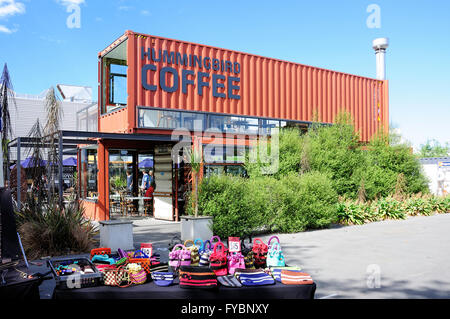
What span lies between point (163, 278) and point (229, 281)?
72 centimetres

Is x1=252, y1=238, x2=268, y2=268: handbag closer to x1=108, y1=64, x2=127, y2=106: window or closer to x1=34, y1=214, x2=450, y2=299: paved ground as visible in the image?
x1=34, y1=214, x2=450, y2=299: paved ground

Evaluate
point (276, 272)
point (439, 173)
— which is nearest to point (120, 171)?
point (276, 272)

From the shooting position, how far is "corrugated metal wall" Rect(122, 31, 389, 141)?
1305 cm

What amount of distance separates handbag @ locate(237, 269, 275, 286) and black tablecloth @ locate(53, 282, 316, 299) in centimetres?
7

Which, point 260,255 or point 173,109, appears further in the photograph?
point 173,109

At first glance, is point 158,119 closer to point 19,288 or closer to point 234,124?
point 234,124

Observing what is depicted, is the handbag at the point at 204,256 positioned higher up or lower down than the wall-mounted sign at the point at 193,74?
lower down

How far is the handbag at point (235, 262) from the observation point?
4.64 metres

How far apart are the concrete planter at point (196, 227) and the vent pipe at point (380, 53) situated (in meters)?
16.9

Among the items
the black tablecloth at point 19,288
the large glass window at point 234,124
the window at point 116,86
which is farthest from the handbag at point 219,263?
the window at point 116,86

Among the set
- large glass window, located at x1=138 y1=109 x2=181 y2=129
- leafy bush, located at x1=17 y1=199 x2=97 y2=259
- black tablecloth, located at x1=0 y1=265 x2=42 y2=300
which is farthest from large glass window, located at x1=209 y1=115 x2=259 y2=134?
black tablecloth, located at x1=0 y1=265 x2=42 y2=300

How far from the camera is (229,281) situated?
420cm

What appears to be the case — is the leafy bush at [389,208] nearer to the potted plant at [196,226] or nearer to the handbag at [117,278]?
the potted plant at [196,226]
